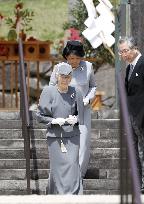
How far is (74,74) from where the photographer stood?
1157 centimetres

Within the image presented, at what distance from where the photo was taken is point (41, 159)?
40.8ft

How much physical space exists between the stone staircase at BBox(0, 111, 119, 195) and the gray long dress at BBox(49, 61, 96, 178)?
1.37ft

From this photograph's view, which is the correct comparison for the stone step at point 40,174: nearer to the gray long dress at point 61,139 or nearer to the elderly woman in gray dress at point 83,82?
the elderly woman in gray dress at point 83,82

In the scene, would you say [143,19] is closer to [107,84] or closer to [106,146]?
[106,146]

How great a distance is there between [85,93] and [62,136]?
4.21ft

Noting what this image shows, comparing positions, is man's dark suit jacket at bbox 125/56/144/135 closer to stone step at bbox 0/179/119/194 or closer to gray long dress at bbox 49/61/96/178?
gray long dress at bbox 49/61/96/178

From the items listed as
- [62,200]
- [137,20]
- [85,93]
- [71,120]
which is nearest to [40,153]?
[85,93]

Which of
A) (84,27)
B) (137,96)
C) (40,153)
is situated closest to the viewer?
(137,96)

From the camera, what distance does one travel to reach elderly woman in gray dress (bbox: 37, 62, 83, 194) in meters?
10.4

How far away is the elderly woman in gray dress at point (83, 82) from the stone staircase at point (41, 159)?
0.45 metres

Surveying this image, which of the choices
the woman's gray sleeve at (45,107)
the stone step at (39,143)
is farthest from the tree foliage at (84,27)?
the woman's gray sleeve at (45,107)

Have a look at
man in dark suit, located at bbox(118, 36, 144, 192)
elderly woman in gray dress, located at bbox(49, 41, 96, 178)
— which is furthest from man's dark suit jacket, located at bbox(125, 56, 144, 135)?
elderly woman in gray dress, located at bbox(49, 41, 96, 178)

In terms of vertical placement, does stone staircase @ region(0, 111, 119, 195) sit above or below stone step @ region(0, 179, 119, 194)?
above

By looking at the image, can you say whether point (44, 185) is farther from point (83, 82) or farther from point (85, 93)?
point (83, 82)
